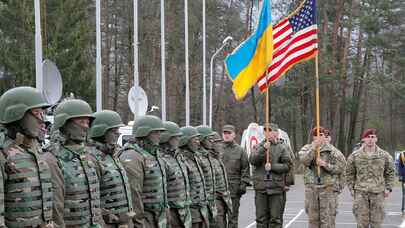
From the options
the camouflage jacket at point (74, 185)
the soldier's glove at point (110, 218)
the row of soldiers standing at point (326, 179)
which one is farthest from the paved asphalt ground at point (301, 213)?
the camouflage jacket at point (74, 185)

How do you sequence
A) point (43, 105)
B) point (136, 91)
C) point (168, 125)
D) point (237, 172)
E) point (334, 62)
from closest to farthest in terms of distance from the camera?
point (43, 105)
point (168, 125)
point (237, 172)
point (136, 91)
point (334, 62)

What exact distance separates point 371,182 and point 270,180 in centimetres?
164

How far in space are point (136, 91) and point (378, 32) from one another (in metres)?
31.7

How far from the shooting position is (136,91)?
56.2ft

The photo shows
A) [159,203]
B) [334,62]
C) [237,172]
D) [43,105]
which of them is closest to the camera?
[43,105]

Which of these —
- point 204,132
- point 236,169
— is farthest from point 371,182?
point 204,132

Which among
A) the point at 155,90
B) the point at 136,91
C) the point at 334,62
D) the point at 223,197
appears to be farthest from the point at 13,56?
the point at 223,197

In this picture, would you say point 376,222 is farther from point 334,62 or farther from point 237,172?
point 334,62

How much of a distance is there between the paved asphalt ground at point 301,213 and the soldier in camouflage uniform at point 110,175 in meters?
8.21

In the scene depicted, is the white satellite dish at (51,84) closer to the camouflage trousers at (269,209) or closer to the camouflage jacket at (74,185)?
the camouflage trousers at (269,209)

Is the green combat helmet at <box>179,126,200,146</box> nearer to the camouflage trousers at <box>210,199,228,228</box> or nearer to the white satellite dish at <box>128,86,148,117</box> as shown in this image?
the camouflage trousers at <box>210,199,228,228</box>

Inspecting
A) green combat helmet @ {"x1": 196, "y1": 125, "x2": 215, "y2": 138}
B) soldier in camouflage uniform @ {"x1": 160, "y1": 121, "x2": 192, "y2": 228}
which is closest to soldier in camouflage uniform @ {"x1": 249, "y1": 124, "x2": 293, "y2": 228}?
green combat helmet @ {"x1": 196, "y1": 125, "x2": 215, "y2": 138}

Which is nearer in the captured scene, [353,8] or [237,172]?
[237,172]

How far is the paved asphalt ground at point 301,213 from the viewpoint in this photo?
15.2 meters
